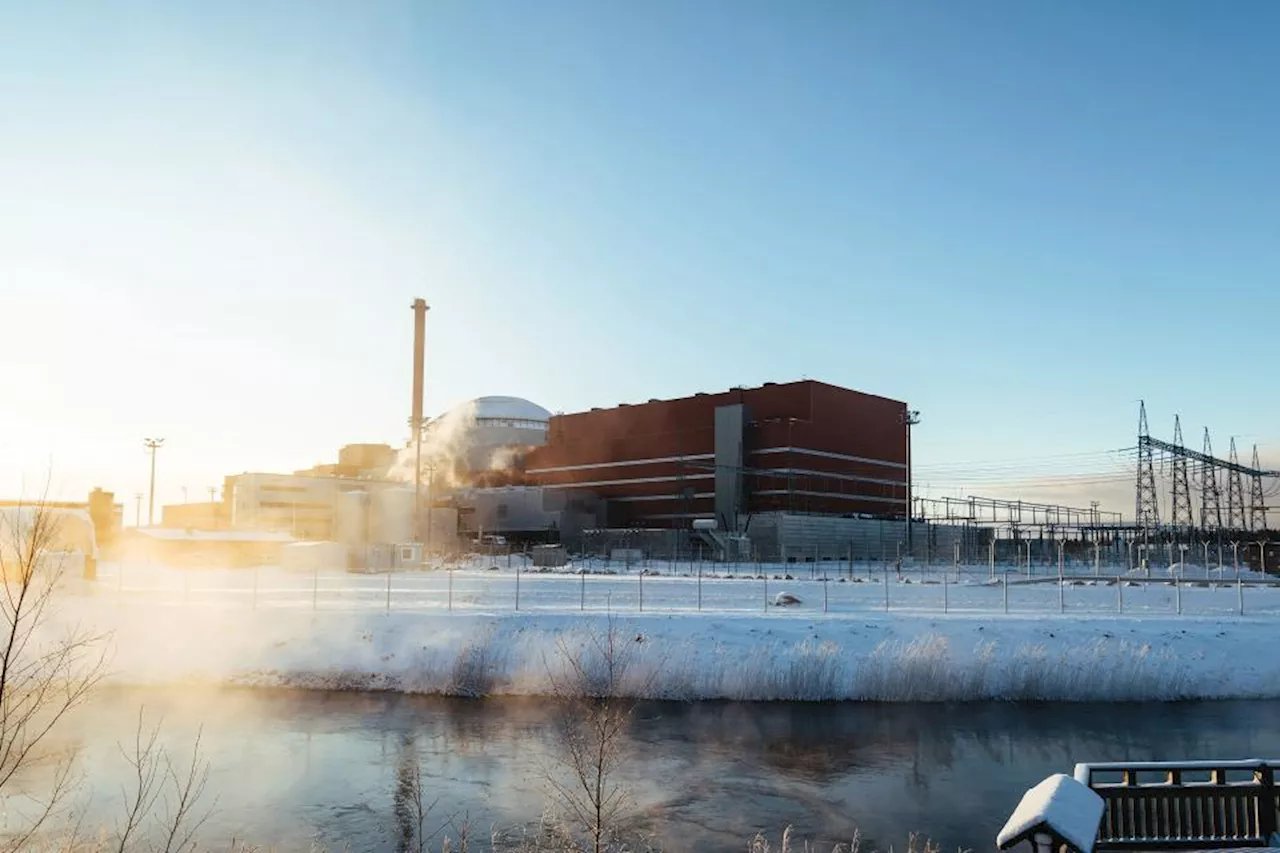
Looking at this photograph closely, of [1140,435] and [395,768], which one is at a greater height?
[1140,435]

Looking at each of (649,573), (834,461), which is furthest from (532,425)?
(649,573)

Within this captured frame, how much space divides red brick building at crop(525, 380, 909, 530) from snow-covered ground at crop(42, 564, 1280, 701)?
→ 49449 millimetres

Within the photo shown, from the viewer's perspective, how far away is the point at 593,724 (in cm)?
2464

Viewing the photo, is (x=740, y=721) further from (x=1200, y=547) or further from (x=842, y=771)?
(x=1200, y=547)

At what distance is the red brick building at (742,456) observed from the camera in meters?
87.8

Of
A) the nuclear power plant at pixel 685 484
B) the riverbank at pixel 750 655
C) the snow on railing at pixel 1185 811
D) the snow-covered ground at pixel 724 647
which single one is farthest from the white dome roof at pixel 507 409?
the snow on railing at pixel 1185 811

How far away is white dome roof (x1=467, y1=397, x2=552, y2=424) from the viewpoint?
421 ft

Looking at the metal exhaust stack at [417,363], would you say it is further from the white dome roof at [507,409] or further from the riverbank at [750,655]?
the riverbank at [750,655]

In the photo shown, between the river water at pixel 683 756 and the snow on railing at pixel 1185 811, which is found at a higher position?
the snow on railing at pixel 1185 811

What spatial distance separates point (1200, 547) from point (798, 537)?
3833 cm

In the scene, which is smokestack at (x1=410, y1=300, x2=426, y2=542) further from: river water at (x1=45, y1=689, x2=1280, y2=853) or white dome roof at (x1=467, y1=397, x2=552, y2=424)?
river water at (x1=45, y1=689, x2=1280, y2=853)

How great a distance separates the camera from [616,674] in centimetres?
2981

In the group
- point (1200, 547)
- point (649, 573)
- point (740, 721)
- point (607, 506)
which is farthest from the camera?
point (607, 506)

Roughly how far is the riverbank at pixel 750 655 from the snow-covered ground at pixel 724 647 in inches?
2.0
